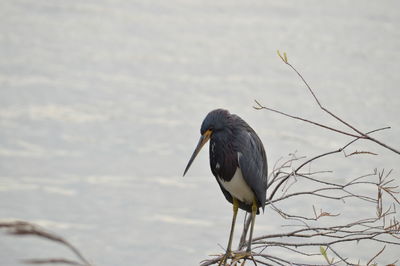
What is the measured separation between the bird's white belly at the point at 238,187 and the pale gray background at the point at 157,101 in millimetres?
2932

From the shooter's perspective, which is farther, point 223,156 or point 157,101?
point 157,101

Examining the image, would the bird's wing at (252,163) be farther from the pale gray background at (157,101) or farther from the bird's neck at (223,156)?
the pale gray background at (157,101)

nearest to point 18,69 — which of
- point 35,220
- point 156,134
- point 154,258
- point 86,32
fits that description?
point 86,32

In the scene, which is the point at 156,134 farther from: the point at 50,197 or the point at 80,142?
the point at 50,197

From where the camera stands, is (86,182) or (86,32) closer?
(86,182)

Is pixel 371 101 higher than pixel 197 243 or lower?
higher

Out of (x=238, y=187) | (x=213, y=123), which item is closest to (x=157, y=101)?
(x=238, y=187)

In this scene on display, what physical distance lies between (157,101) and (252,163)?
18.7ft

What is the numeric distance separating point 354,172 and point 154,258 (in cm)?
250

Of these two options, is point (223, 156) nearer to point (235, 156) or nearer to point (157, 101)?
point (235, 156)

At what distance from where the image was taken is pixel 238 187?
4.32 meters

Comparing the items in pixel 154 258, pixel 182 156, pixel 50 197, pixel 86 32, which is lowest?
pixel 154 258

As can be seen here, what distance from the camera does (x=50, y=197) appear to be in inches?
319

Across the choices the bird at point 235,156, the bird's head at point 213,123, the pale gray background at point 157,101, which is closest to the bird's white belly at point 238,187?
the bird at point 235,156
